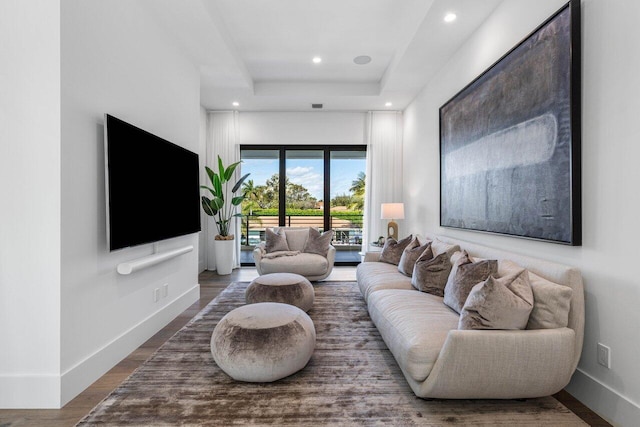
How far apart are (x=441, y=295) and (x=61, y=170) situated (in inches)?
110

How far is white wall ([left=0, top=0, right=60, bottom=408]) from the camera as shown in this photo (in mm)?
1783

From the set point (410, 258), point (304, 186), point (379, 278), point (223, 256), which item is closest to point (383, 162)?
point (304, 186)

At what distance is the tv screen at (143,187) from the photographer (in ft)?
7.03

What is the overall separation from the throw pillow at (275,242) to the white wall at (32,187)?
10.2 ft

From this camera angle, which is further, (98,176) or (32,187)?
(98,176)

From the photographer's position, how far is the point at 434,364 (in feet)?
5.64

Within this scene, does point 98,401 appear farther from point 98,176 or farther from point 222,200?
point 222,200

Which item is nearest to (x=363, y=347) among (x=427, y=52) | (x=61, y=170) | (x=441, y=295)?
(x=441, y=295)

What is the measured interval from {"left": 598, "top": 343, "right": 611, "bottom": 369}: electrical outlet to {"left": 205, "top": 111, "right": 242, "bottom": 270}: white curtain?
16.3 ft

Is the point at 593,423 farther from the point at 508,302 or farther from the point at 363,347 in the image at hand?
the point at 363,347

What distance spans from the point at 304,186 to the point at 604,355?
16.0 ft

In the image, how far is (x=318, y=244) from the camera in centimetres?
483

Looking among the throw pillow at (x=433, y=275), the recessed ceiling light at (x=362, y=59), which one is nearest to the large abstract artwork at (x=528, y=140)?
the throw pillow at (x=433, y=275)

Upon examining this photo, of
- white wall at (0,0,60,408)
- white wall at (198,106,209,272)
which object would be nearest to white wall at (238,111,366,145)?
white wall at (198,106,209,272)
